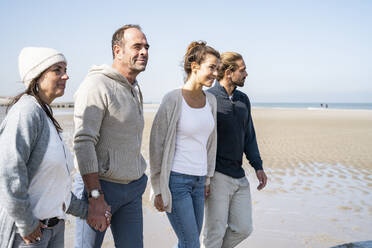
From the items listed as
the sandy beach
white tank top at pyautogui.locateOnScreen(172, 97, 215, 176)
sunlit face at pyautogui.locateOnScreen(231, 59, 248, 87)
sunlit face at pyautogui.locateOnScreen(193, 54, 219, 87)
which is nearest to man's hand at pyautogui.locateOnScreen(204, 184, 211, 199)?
white tank top at pyautogui.locateOnScreen(172, 97, 215, 176)

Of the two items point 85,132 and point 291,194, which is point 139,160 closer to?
point 85,132

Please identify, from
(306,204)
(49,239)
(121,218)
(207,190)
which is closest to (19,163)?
(49,239)

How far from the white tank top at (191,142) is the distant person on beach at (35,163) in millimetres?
1142

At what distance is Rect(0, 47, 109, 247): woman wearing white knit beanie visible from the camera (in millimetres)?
1788

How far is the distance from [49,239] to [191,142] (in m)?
1.56

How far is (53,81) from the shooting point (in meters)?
2.16

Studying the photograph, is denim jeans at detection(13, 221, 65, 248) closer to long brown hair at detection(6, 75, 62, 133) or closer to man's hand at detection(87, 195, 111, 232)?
man's hand at detection(87, 195, 111, 232)

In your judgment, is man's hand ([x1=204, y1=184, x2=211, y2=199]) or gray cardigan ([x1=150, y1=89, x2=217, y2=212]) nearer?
gray cardigan ([x1=150, y1=89, x2=217, y2=212])

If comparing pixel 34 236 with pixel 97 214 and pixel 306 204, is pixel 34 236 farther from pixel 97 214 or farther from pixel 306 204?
pixel 306 204

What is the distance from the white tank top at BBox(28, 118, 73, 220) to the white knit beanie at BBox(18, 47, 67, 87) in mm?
302

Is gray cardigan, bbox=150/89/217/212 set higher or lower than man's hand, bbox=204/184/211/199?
higher

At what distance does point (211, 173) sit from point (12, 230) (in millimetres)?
1993

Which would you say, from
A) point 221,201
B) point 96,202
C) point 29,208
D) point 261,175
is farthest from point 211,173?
point 29,208

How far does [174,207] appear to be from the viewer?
3.13 m
